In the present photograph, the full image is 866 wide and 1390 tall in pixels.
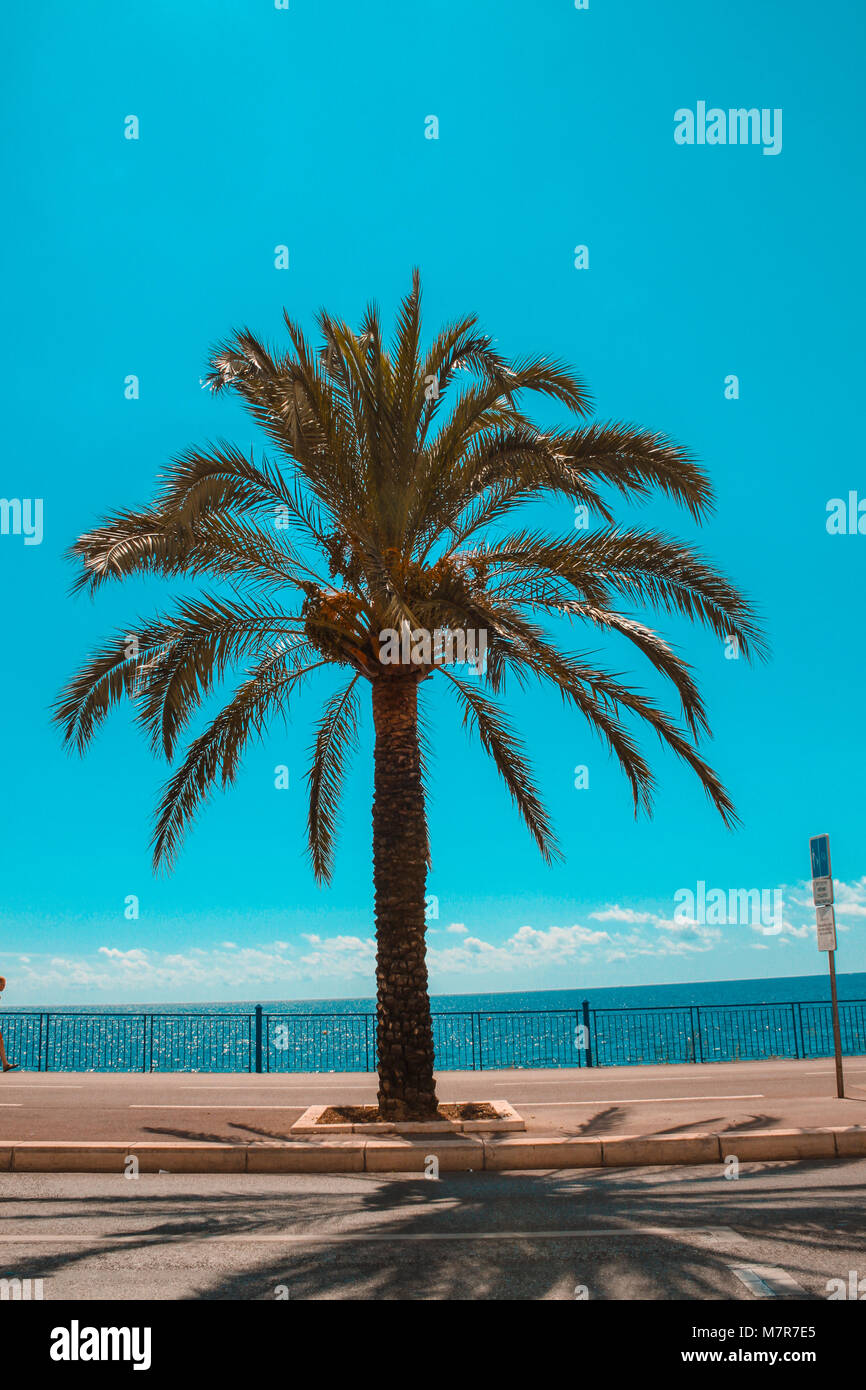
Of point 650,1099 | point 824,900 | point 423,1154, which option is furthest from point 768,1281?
point 650,1099

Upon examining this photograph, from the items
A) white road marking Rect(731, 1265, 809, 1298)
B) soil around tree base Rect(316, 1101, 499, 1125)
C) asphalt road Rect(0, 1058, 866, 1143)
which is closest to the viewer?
white road marking Rect(731, 1265, 809, 1298)

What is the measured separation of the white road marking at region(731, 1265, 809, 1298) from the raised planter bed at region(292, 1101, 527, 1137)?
5.68m

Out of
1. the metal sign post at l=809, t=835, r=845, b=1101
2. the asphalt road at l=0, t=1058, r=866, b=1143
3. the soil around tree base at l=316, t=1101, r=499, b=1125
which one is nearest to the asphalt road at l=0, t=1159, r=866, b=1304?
the asphalt road at l=0, t=1058, r=866, b=1143

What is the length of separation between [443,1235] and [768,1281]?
213 cm

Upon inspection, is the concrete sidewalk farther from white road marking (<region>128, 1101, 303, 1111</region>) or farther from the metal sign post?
the metal sign post

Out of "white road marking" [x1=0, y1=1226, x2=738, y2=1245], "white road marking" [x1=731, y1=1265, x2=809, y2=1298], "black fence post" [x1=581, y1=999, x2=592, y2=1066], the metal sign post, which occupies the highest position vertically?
the metal sign post

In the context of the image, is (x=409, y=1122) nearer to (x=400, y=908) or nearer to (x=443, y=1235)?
(x=400, y=908)

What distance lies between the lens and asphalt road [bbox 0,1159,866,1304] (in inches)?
215

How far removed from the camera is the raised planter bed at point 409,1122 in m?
11.0

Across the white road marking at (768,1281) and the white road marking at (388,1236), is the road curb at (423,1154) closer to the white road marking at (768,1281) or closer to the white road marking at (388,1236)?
the white road marking at (388,1236)

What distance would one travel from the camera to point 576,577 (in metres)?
12.4

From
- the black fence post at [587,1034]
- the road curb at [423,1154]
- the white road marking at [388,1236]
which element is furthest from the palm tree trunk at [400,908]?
the black fence post at [587,1034]

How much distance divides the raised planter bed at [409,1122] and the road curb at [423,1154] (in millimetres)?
950
